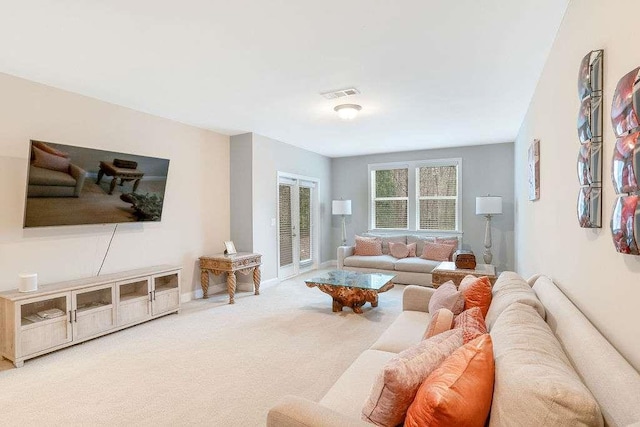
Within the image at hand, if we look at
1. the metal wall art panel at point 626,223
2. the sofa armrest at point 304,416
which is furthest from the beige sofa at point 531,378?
the metal wall art panel at point 626,223

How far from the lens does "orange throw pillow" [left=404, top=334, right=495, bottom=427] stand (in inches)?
39.4

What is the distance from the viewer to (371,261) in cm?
607

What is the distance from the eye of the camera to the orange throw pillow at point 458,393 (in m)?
1.00

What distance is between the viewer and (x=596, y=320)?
1.47m

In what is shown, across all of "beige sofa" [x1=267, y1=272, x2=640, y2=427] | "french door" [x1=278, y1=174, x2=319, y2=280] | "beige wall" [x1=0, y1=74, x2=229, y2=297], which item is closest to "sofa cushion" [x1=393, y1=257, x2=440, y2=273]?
"french door" [x1=278, y1=174, x2=319, y2=280]

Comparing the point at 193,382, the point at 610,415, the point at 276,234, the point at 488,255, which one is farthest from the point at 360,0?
the point at 488,255

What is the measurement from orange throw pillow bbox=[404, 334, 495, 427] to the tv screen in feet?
11.9

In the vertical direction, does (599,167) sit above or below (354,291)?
above

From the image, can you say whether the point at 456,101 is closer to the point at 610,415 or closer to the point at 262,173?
the point at 262,173

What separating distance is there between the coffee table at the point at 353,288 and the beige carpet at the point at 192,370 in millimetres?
147

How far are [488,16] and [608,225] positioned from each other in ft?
5.25

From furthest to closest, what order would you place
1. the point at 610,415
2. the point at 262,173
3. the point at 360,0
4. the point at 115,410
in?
the point at 262,173, the point at 115,410, the point at 360,0, the point at 610,415

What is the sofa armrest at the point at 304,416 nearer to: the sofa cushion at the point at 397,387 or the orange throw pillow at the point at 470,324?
the sofa cushion at the point at 397,387

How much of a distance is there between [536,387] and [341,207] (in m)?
6.27
